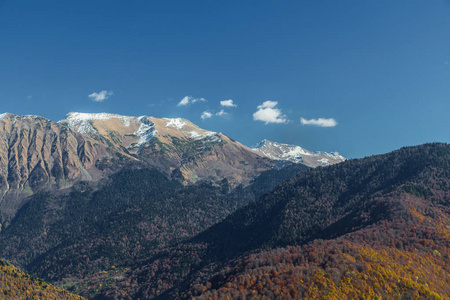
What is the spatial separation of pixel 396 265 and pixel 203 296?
105 m

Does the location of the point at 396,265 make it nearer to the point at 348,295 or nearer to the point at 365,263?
the point at 365,263

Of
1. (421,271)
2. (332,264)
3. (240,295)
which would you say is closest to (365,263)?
(332,264)

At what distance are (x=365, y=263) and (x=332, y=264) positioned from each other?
664 inches

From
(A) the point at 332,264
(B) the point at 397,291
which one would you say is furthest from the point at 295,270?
(B) the point at 397,291

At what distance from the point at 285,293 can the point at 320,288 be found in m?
17.3

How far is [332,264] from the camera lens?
655 feet

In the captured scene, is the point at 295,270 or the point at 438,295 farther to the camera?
the point at 295,270

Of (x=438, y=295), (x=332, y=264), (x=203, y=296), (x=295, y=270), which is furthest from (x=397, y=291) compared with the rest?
(x=203, y=296)

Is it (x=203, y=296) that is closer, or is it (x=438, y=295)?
(x=438, y=295)

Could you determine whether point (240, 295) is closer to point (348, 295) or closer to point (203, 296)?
point (203, 296)

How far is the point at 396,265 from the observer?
645 feet

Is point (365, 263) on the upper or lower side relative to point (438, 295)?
upper

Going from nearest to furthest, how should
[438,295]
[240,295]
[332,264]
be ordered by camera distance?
[438,295] → [240,295] → [332,264]

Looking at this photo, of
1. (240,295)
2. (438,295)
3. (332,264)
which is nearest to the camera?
(438,295)
